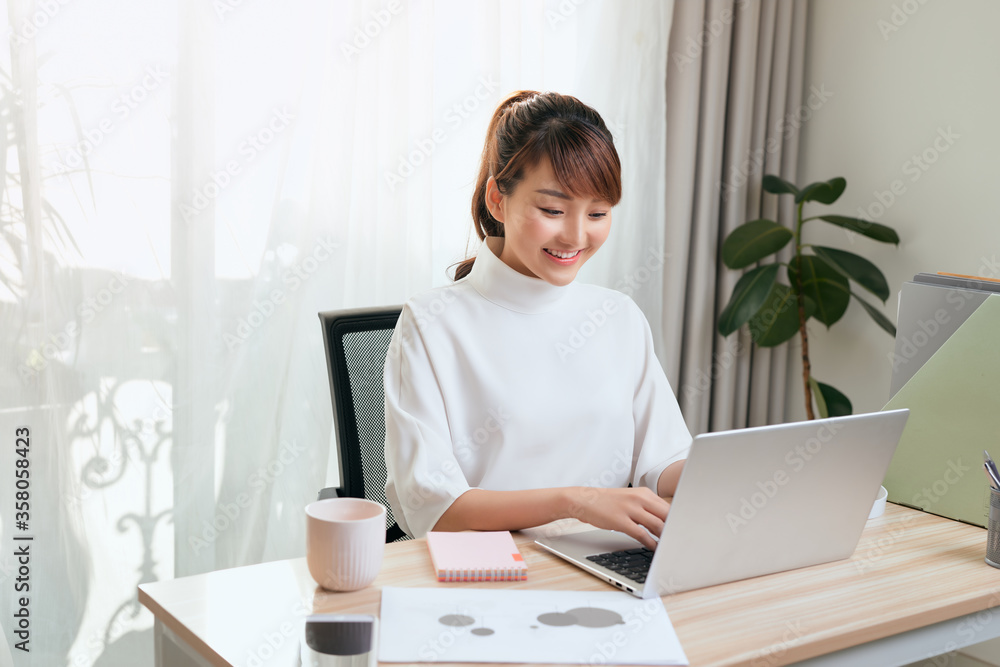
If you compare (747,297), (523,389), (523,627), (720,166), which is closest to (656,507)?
(523,627)

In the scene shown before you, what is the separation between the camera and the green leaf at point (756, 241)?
2.78 metres

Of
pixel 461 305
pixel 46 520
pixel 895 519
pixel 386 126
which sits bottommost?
pixel 46 520

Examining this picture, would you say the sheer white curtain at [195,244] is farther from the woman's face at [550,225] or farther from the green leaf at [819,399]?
the green leaf at [819,399]

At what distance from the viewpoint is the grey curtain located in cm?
280

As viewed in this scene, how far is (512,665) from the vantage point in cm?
81

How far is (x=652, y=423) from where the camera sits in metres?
1.58

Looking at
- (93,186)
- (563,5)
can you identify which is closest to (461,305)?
(93,186)

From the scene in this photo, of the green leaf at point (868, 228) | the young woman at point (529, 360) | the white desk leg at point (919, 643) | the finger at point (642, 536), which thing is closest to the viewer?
the white desk leg at point (919, 643)

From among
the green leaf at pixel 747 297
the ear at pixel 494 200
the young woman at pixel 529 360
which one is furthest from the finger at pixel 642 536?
the green leaf at pixel 747 297

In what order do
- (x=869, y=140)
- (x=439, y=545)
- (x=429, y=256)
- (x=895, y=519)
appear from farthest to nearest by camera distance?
1. (x=869, y=140)
2. (x=429, y=256)
3. (x=895, y=519)
4. (x=439, y=545)

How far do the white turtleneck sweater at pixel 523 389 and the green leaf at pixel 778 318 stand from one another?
1.32 m

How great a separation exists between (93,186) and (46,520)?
2.35 feet

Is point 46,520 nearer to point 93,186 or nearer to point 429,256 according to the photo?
point 93,186

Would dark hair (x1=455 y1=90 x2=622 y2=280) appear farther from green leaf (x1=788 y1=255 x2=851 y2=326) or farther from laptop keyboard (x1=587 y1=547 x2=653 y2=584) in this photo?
green leaf (x1=788 y1=255 x2=851 y2=326)
